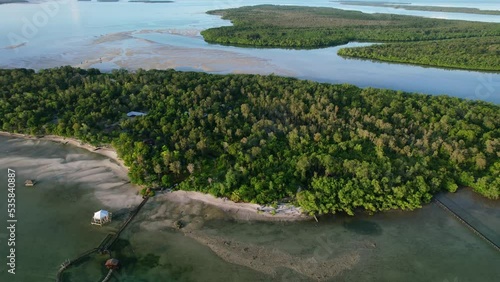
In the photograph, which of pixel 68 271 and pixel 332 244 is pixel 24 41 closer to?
pixel 68 271

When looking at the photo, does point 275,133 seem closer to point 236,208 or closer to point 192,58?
point 236,208

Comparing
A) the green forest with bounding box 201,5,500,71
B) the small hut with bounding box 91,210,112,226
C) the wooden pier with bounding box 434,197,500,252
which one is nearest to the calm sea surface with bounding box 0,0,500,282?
the wooden pier with bounding box 434,197,500,252

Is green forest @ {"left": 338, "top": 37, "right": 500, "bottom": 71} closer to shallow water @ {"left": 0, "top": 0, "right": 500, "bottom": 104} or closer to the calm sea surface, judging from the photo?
shallow water @ {"left": 0, "top": 0, "right": 500, "bottom": 104}

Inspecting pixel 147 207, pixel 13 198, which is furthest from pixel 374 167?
pixel 13 198

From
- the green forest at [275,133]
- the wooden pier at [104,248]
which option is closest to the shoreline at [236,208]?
the green forest at [275,133]

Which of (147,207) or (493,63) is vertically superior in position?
(493,63)
